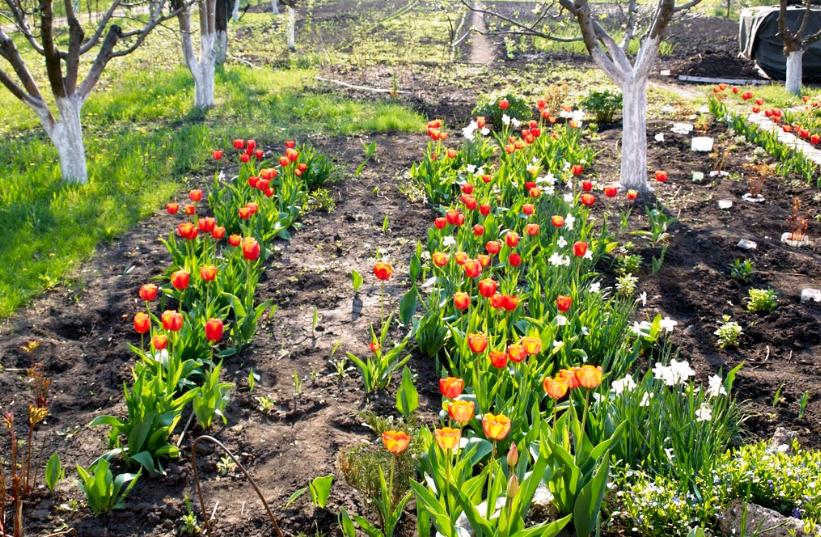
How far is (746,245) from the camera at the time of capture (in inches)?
221

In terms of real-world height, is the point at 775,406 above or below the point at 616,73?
below

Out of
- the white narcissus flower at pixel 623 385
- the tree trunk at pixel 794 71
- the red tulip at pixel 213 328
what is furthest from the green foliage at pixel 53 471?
the tree trunk at pixel 794 71

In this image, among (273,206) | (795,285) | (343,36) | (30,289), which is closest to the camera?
(30,289)

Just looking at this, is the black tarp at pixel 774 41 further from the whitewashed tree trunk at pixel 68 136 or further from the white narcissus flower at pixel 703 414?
the white narcissus flower at pixel 703 414

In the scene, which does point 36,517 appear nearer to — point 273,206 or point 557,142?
point 273,206

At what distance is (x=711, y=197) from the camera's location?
685cm

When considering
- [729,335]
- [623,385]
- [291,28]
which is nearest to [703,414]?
[623,385]

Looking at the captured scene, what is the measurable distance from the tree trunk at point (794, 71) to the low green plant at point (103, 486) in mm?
11724

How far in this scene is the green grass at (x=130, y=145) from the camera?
208 inches

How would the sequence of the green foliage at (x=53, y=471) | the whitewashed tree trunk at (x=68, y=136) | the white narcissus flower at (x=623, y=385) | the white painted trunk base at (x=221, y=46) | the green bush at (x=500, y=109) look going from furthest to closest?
the white painted trunk base at (x=221, y=46), the green bush at (x=500, y=109), the whitewashed tree trunk at (x=68, y=136), the white narcissus flower at (x=623, y=385), the green foliage at (x=53, y=471)

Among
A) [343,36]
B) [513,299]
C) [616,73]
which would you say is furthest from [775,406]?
[343,36]

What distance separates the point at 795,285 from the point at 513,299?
110 inches

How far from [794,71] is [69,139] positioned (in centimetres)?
1045

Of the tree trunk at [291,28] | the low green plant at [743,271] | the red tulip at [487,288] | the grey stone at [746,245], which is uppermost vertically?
the tree trunk at [291,28]
